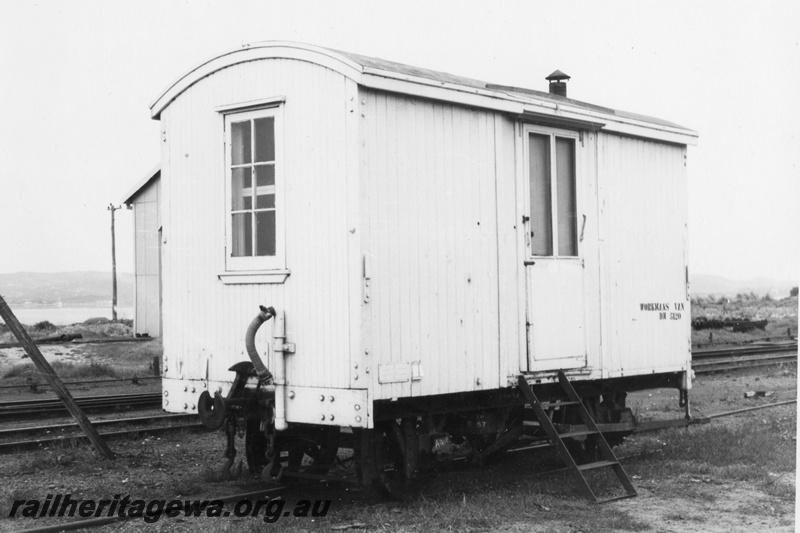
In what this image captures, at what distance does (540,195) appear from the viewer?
29.3 feet

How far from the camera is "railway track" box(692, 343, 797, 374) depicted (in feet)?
64.5

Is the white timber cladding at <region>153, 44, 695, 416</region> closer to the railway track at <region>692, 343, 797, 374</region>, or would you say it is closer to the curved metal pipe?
the curved metal pipe

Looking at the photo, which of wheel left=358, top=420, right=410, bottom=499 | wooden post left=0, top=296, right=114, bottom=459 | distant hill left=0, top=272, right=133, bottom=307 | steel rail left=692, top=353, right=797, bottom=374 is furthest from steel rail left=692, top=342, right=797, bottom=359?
distant hill left=0, top=272, right=133, bottom=307

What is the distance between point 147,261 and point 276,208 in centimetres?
2195

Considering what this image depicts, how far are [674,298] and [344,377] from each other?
4.94m

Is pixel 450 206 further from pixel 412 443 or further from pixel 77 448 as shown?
pixel 77 448

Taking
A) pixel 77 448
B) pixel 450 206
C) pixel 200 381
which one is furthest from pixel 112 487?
pixel 450 206

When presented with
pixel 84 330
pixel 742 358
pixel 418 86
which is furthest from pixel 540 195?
pixel 84 330

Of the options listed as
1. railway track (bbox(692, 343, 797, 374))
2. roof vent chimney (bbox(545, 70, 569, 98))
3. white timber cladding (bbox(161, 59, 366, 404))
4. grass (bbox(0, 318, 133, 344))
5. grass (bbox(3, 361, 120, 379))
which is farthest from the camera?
grass (bbox(0, 318, 133, 344))

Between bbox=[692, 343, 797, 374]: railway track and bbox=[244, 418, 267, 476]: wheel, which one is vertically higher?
bbox=[244, 418, 267, 476]: wheel

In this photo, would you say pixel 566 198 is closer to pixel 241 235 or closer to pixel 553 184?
pixel 553 184

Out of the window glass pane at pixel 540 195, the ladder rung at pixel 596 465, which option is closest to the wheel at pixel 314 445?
the ladder rung at pixel 596 465

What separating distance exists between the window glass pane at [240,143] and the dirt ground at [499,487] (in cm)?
288

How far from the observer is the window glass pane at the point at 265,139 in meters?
7.72
